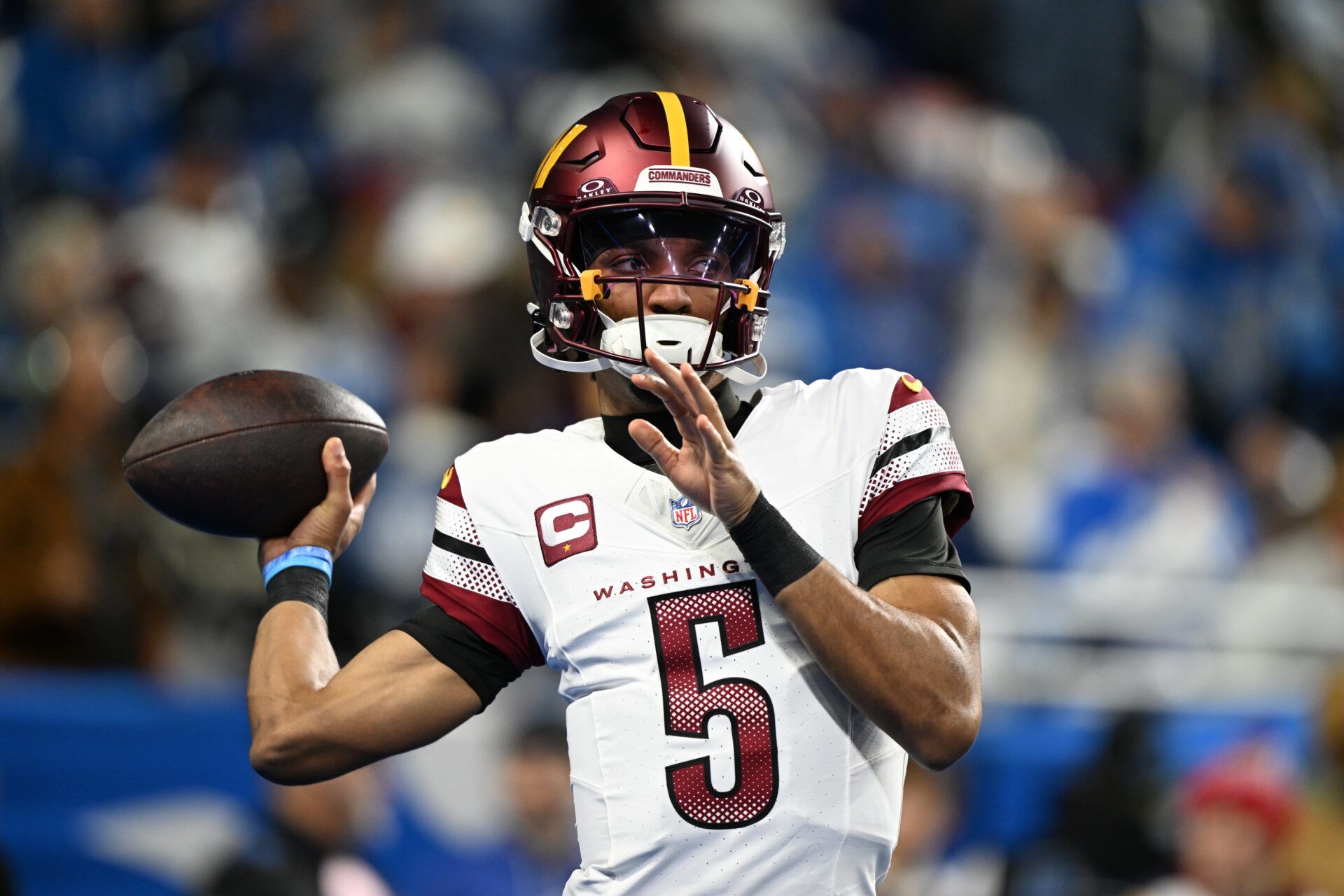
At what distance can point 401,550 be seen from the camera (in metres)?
5.81

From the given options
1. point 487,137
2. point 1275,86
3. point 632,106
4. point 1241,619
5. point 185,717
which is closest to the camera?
point 632,106

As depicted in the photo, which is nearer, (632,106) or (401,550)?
(632,106)

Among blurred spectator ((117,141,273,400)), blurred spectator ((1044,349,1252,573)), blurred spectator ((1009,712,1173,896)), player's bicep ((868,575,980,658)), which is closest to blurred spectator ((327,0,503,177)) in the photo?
blurred spectator ((117,141,273,400))

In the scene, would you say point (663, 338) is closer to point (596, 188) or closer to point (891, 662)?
point (596, 188)

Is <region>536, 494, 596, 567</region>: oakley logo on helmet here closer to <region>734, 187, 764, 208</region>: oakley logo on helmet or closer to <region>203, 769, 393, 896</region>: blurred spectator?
<region>734, 187, 764, 208</region>: oakley logo on helmet

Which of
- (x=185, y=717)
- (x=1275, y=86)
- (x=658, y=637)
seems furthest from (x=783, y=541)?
(x=1275, y=86)

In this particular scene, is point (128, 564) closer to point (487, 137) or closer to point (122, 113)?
point (122, 113)

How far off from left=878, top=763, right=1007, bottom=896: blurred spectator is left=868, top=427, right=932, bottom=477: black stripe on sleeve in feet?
8.89

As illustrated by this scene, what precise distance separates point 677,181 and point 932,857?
326 centimetres

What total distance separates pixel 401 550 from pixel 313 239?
59.8 inches

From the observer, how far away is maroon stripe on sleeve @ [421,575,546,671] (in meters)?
2.61

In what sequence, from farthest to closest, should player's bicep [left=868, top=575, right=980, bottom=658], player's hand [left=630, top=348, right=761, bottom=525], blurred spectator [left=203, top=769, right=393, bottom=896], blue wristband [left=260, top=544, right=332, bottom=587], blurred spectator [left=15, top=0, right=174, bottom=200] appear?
blurred spectator [left=15, top=0, right=174, bottom=200]
blurred spectator [left=203, top=769, right=393, bottom=896]
blue wristband [left=260, top=544, right=332, bottom=587]
player's bicep [left=868, top=575, right=980, bottom=658]
player's hand [left=630, top=348, right=761, bottom=525]

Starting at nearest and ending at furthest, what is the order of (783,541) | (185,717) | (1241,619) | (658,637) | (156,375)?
(783,541) → (658,637) → (185,717) → (156,375) → (1241,619)

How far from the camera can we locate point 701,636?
243cm
